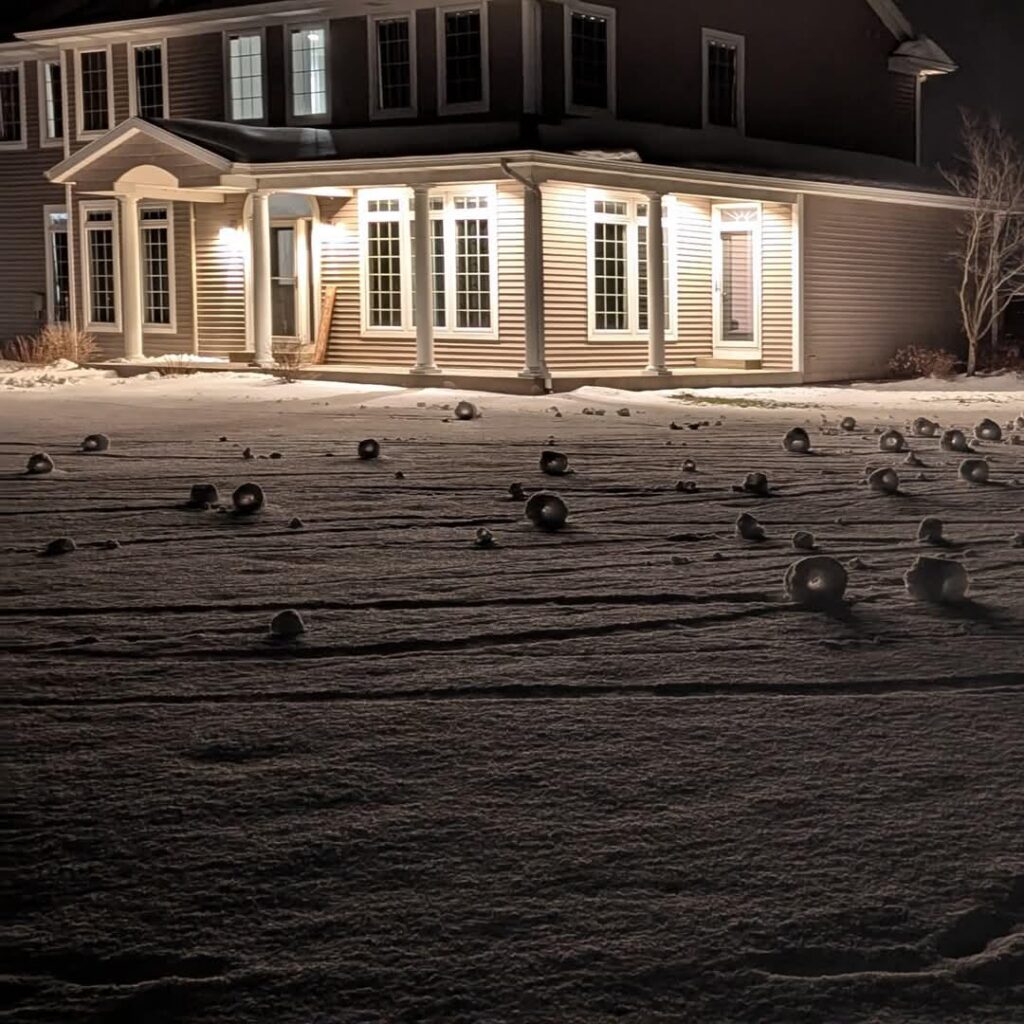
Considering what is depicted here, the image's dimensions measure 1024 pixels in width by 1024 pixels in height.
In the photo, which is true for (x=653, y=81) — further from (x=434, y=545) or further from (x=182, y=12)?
(x=434, y=545)

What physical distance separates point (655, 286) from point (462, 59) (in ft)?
16.1

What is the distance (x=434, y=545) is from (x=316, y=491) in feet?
7.94

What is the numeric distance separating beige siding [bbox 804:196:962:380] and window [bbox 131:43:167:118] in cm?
1204

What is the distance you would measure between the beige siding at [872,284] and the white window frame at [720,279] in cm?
80

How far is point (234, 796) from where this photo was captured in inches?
125

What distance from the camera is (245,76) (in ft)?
88.1

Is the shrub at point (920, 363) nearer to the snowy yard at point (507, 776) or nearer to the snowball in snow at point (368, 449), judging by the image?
the snowball in snow at point (368, 449)

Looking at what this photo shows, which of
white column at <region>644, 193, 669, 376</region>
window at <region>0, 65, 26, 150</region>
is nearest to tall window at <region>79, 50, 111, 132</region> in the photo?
window at <region>0, 65, 26, 150</region>

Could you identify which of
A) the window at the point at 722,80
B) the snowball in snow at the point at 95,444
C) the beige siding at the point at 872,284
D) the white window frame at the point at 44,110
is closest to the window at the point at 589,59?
the window at the point at 722,80

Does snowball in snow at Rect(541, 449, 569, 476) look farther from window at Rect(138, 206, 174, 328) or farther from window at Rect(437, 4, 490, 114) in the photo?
window at Rect(138, 206, 174, 328)

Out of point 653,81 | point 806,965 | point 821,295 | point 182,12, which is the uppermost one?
point 182,12

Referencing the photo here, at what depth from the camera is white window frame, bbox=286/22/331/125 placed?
25.5 m

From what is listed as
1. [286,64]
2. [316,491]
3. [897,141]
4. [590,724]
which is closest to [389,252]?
[286,64]

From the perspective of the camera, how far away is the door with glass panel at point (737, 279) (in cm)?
2653
